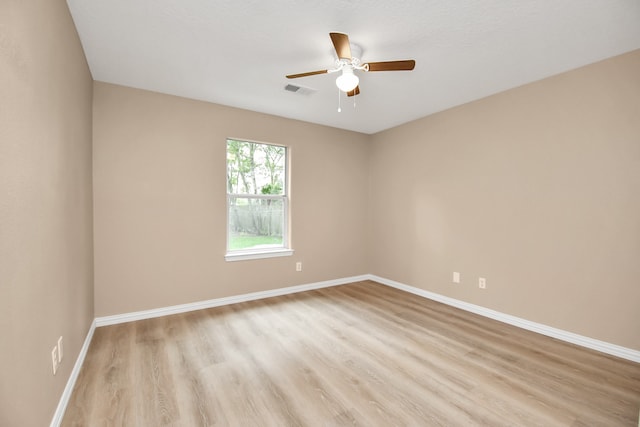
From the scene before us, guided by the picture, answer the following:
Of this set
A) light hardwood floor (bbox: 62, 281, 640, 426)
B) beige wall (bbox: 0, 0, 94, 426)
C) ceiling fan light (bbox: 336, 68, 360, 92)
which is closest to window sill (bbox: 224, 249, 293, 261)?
light hardwood floor (bbox: 62, 281, 640, 426)

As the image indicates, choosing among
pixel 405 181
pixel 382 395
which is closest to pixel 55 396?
pixel 382 395

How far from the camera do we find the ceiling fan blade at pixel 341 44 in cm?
186

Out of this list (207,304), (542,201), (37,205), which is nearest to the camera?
(37,205)

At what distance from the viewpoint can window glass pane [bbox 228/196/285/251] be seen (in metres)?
3.92

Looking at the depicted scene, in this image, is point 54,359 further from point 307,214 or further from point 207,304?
point 307,214

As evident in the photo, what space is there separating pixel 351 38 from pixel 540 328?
3.33 m

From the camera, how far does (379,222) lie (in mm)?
4910

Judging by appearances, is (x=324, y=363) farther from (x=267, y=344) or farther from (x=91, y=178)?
(x=91, y=178)

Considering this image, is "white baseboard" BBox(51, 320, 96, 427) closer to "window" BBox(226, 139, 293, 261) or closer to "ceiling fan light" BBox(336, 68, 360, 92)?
"window" BBox(226, 139, 293, 261)

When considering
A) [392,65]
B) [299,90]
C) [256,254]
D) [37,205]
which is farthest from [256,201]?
[37,205]

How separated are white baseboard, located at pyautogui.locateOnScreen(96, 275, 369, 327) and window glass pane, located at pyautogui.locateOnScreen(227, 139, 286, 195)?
4.70 ft

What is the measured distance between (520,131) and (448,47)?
1.41 meters

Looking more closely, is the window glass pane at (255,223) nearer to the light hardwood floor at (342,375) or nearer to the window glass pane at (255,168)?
the window glass pane at (255,168)

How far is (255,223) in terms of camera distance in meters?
4.10
